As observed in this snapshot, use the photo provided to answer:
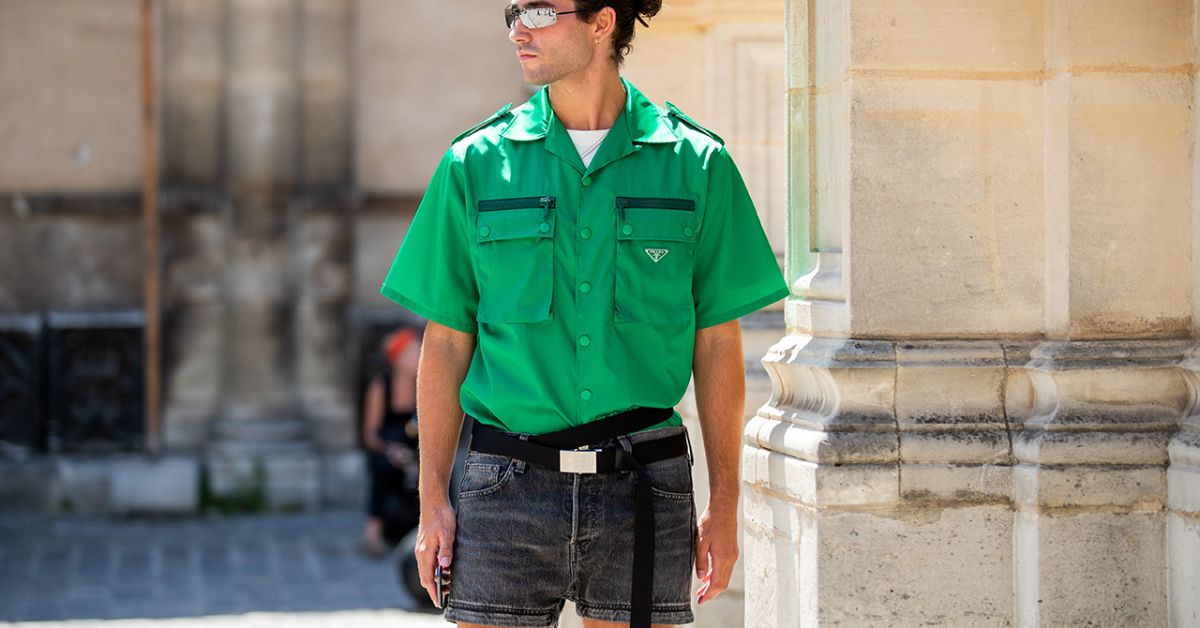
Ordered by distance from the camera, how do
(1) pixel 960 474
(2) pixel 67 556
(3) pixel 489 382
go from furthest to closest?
1. (2) pixel 67 556
2. (1) pixel 960 474
3. (3) pixel 489 382

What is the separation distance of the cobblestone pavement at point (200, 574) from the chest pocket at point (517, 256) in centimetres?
461

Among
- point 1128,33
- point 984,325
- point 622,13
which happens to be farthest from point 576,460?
point 1128,33

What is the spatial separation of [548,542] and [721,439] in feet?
1.33

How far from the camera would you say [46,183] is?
37.1 feet

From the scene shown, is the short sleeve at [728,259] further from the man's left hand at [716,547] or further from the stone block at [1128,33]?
the stone block at [1128,33]

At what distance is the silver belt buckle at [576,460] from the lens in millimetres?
3092

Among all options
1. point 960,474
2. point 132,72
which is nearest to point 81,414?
point 132,72

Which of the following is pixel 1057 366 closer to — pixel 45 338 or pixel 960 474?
pixel 960 474

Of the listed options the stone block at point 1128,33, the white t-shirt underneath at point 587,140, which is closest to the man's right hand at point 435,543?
the white t-shirt underneath at point 587,140

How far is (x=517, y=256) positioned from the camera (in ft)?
10.3

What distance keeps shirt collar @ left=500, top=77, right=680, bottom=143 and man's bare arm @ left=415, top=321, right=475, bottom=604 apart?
0.39 metres

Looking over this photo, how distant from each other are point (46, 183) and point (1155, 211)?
9.00 m

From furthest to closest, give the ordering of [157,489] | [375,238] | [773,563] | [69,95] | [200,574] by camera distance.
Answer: [375,238] < [69,95] < [157,489] < [200,574] < [773,563]

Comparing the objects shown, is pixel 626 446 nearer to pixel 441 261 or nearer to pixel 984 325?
pixel 441 261
